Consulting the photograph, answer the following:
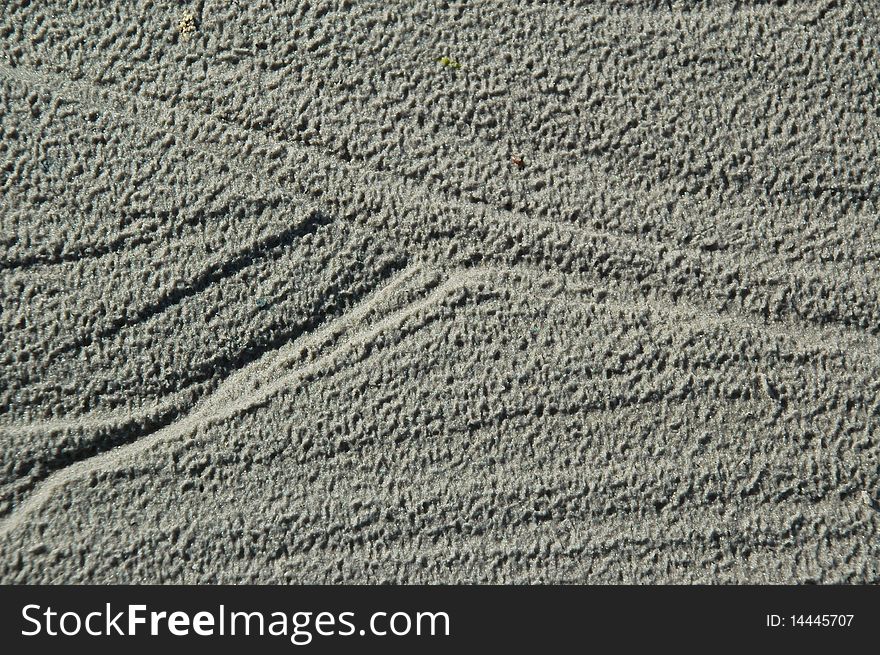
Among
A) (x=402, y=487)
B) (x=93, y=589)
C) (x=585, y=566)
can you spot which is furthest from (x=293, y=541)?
(x=585, y=566)

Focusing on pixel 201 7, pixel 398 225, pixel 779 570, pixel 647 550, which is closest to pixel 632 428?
pixel 647 550

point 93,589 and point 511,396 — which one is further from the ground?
point 511,396

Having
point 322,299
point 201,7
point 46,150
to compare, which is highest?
point 201,7

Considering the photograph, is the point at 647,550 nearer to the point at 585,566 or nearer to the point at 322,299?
the point at 585,566

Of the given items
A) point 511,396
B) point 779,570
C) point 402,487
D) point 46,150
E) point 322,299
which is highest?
point 46,150

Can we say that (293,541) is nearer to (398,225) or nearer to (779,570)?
(398,225)

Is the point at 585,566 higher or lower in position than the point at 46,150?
lower
